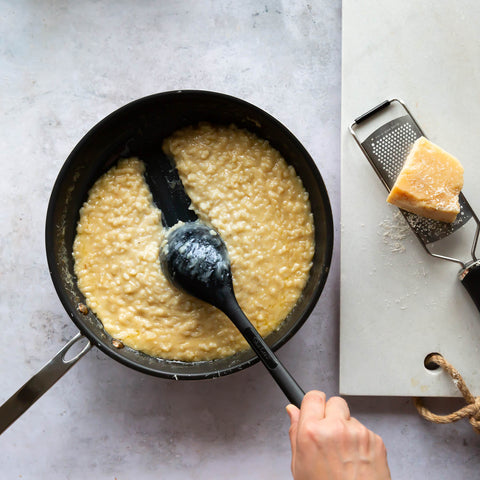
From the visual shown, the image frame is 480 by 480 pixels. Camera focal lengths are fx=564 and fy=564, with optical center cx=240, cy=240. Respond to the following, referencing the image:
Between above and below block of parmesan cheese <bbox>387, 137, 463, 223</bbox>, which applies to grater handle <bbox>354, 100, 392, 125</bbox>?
above

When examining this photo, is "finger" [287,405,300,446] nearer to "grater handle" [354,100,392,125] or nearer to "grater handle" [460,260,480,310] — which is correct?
"grater handle" [460,260,480,310]

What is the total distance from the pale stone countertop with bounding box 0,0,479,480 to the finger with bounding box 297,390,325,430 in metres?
0.48

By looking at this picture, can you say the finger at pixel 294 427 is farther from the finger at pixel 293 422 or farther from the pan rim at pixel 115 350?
the pan rim at pixel 115 350

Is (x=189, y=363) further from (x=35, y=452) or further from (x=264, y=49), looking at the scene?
(x=264, y=49)

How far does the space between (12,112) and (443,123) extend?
133 cm

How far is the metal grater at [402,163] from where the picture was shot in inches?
65.9

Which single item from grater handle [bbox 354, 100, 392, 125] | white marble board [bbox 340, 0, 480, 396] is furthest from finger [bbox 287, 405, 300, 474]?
grater handle [bbox 354, 100, 392, 125]

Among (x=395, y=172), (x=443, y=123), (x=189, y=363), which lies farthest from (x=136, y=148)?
(x=443, y=123)

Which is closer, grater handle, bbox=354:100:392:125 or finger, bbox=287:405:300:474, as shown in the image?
finger, bbox=287:405:300:474

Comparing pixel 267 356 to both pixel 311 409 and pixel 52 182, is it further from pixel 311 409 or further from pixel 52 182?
pixel 52 182

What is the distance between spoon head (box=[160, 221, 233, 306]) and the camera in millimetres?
1472

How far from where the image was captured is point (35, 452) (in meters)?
Answer: 1.79

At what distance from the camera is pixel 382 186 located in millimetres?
1709

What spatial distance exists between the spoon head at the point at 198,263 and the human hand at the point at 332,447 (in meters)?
0.38
